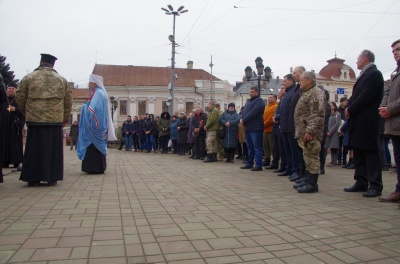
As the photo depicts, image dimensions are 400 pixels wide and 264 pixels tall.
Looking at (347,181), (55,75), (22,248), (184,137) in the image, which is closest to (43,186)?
(55,75)

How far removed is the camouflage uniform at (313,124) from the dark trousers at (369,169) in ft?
1.96

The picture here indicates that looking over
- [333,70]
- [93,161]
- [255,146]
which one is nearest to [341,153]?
[255,146]

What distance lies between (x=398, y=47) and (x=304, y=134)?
5.79ft

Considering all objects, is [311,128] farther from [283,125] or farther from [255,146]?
[255,146]

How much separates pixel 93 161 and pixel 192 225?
4.58m

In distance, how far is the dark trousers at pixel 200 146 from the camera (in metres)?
12.4

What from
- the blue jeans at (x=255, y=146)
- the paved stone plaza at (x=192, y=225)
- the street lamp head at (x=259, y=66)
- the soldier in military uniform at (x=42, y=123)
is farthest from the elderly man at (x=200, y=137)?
the soldier in military uniform at (x=42, y=123)

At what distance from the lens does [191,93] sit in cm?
5547

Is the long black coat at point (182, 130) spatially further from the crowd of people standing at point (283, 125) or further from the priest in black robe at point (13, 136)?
the priest in black robe at point (13, 136)

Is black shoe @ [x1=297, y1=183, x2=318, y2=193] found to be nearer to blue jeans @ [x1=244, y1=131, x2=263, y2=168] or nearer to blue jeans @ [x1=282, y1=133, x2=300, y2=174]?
blue jeans @ [x1=282, y1=133, x2=300, y2=174]

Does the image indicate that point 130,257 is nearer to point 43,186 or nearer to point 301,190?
point 301,190

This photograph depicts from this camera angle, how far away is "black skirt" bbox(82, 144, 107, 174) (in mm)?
7387

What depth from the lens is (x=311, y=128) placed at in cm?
529

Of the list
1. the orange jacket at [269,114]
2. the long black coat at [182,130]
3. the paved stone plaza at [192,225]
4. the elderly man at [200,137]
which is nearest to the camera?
the paved stone plaza at [192,225]
